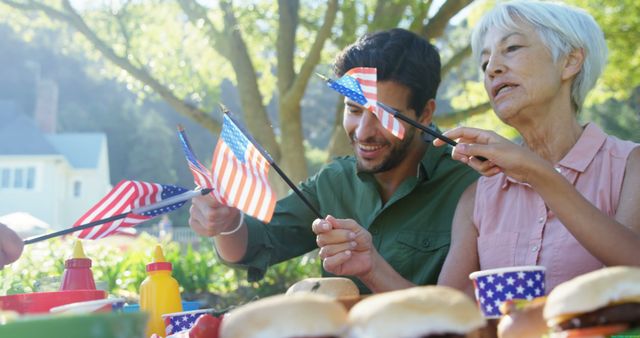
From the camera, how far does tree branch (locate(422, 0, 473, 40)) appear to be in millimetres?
10250

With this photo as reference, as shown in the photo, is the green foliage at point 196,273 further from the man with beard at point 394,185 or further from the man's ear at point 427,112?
the man's ear at point 427,112

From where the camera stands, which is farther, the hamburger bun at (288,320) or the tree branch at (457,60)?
the tree branch at (457,60)

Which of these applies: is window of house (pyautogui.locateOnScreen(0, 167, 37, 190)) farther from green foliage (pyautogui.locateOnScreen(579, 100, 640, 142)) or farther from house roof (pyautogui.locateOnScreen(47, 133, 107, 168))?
green foliage (pyautogui.locateOnScreen(579, 100, 640, 142))

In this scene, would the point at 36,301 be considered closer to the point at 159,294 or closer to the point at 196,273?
the point at 159,294

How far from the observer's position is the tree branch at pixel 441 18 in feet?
33.6

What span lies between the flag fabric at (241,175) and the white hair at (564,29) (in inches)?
37.0

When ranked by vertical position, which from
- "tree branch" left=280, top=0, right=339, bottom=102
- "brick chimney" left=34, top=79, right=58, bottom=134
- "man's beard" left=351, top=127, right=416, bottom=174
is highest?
"brick chimney" left=34, top=79, right=58, bottom=134

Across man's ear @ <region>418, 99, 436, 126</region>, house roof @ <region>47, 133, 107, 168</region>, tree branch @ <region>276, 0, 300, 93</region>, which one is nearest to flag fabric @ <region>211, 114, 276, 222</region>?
man's ear @ <region>418, 99, 436, 126</region>

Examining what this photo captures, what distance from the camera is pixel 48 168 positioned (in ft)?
157

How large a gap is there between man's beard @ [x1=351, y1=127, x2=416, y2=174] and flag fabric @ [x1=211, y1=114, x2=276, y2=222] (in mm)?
807

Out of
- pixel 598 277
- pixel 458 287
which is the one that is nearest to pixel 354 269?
pixel 458 287

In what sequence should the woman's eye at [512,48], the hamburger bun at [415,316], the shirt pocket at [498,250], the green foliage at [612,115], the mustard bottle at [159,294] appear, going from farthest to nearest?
the green foliage at [612,115] → the woman's eye at [512,48] → the shirt pocket at [498,250] → the mustard bottle at [159,294] → the hamburger bun at [415,316]

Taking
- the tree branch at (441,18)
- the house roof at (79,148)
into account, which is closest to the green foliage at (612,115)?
the tree branch at (441,18)

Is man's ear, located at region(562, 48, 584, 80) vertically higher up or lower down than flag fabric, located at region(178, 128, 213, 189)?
higher up
